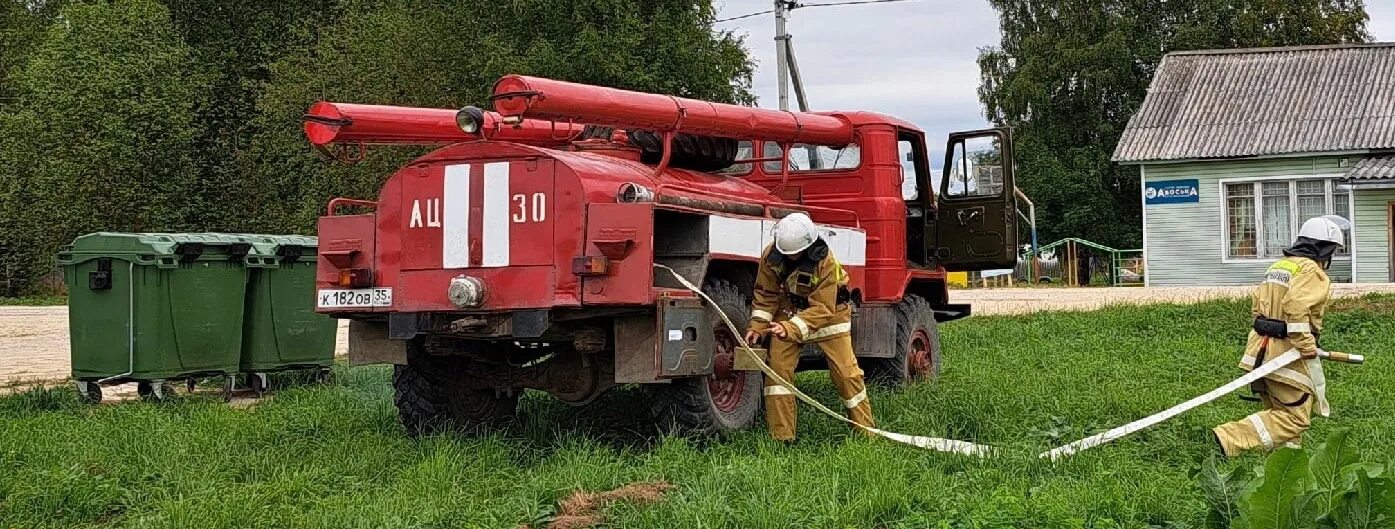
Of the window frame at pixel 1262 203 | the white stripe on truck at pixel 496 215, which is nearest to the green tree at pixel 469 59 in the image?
the window frame at pixel 1262 203

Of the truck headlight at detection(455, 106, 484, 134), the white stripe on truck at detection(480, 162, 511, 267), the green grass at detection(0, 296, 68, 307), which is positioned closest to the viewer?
the white stripe on truck at detection(480, 162, 511, 267)

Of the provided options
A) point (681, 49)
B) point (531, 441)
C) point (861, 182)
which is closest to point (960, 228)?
point (861, 182)

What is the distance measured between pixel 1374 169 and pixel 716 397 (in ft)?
71.9

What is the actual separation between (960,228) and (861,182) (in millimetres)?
1610

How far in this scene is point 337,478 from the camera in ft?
23.3

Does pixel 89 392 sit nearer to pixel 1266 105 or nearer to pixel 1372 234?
pixel 1372 234

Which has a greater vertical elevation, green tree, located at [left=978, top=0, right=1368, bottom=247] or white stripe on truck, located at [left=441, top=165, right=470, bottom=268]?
green tree, located at [left=978, top=0, right=1368, bottom=247]

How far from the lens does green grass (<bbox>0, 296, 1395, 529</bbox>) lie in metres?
5.93

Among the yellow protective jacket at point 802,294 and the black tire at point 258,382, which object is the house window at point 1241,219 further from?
the yellow protective jacket at point 802,294

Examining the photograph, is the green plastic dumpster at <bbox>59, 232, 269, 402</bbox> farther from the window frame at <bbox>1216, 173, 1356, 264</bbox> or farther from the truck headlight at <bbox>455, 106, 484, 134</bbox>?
the window frame at <bbox>1216, 173, 1356, 264</bbox>

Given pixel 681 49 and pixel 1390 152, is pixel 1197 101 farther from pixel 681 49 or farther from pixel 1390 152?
pixel 681 49

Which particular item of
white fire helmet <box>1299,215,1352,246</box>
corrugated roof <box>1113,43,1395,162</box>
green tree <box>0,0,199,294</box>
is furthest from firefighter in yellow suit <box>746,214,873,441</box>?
green tree <box>0,0,199,294</box>

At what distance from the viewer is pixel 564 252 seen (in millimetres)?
7508

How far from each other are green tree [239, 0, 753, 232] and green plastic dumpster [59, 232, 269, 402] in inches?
902
